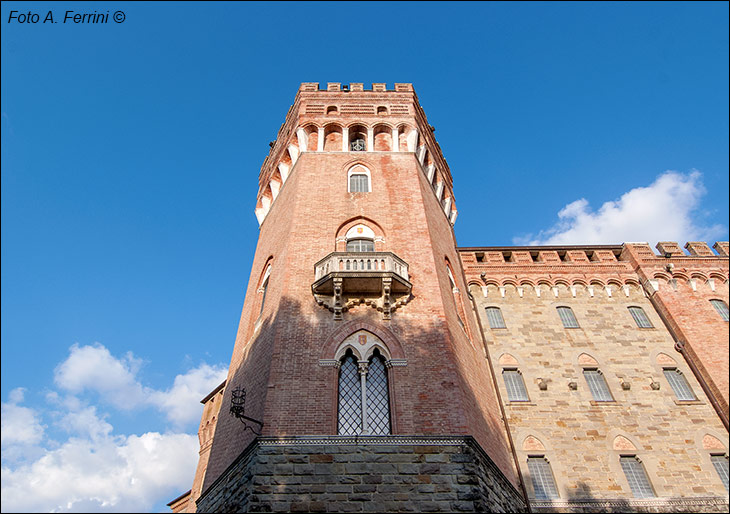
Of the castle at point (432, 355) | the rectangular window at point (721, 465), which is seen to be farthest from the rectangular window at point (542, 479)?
the rectangular window at point (721, 465)

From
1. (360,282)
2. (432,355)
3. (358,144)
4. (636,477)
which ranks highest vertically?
(358,144)

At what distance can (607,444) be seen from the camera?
49.3 ft

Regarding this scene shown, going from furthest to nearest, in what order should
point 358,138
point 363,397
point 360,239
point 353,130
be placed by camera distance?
1. point 358,138
2. point 353,130
3. point 360,239
4. point 363,397

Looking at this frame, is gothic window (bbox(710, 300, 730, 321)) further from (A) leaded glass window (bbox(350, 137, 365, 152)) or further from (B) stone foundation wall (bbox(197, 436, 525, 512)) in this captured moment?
(A) leaded glass window (bbox(350, 137, 365, 152))

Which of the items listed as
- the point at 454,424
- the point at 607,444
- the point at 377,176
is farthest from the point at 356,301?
the point at 607,444

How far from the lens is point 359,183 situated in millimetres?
17531

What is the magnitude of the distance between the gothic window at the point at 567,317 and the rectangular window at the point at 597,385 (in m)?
1.96

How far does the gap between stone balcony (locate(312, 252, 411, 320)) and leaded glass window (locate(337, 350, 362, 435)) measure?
1359mm

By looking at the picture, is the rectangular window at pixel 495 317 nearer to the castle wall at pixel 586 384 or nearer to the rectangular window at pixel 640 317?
the castle wall at pixel 586 384

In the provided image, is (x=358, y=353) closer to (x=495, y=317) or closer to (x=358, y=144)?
(x=495, y=317)

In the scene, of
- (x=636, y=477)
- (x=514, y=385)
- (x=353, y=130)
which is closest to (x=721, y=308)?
(x=636, y=477)

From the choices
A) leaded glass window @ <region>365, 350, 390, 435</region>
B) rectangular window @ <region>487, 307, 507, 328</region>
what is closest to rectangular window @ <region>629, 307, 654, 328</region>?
rectangular window @ <region>487, 307, 507, 328</region>

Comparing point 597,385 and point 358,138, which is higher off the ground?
point 358,138

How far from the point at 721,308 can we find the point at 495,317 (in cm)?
830
